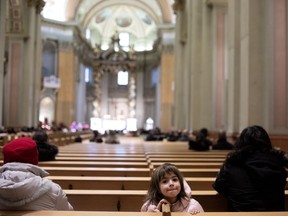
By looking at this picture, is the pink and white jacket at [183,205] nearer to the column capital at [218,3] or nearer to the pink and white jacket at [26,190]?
the pink and white jacket at [26,190]

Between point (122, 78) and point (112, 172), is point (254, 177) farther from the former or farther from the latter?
point (122, 78)

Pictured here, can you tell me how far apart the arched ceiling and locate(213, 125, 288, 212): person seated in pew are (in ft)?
101

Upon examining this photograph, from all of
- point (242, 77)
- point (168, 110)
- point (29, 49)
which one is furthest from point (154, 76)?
point (242, 77)

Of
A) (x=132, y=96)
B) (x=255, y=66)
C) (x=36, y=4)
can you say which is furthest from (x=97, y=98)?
(x=255, y=66)

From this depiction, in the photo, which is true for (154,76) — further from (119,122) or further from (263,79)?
(263,79)

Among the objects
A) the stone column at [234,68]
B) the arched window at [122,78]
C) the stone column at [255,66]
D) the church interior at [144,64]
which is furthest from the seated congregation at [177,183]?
the arched window at [122,78]

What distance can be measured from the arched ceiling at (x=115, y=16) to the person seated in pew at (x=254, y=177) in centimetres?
3066

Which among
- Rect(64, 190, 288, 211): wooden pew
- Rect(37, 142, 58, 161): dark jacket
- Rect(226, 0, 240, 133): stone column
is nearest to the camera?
Rect(64, 190, 288, 211): wooden pew

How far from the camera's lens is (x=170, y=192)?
2771 millimetres

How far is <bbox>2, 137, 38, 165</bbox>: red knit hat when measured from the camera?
8.85 feet

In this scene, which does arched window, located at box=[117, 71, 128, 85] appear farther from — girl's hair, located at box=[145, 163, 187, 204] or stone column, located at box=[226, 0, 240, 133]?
girl's hair, located at box=[145, 163, 187, 204]

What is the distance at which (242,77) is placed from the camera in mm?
9016

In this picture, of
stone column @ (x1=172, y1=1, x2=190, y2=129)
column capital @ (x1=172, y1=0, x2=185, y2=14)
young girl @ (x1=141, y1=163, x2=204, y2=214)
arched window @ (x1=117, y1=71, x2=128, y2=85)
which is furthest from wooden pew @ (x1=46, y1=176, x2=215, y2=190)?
arched window @ (x1=117, y1=71, x2=128, y2=85)

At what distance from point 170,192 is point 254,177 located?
79 cm
